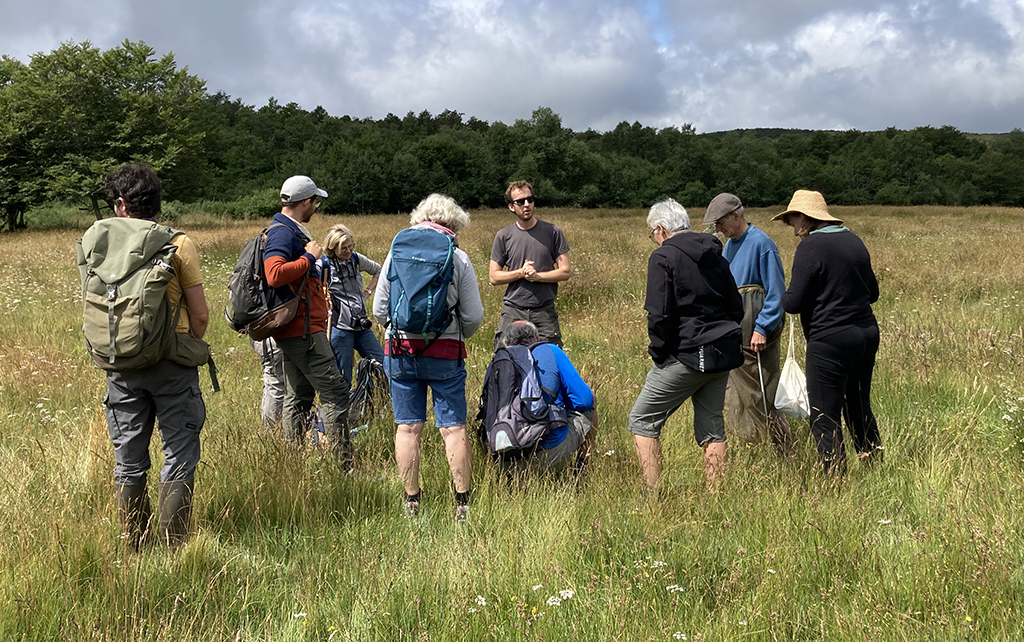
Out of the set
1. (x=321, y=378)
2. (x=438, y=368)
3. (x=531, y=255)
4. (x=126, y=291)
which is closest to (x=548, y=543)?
(x=438, y=368)

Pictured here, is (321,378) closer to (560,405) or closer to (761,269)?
(560,405)

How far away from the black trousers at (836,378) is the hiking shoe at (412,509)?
2.28m

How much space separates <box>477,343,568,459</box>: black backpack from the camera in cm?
365

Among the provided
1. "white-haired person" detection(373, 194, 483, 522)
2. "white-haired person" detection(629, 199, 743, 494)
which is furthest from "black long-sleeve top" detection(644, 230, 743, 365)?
"white-haired person" detection(373, 194, 483, 522)

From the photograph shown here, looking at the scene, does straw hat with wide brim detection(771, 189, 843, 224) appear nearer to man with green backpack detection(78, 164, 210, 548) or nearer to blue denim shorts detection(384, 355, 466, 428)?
blue denim shorts detection(384, 355, 466, 428)

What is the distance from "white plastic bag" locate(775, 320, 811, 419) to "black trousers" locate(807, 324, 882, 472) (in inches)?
6.1

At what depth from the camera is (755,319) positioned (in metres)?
4.35

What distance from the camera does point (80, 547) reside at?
2578 mm

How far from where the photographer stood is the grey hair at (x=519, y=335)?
13.1 ft

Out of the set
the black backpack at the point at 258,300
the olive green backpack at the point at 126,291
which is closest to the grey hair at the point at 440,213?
the black backpack at the point at 258,300

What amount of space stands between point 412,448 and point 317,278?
139cm

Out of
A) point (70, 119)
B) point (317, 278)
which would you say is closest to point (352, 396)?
point (317, 278)

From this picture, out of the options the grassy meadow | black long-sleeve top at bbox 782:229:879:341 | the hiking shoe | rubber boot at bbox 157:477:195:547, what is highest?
black long-sleeve top at bbox 782:229:879:341

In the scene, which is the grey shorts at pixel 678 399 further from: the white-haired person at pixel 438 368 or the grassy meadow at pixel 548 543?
the white-haired person at pixel 438 368
